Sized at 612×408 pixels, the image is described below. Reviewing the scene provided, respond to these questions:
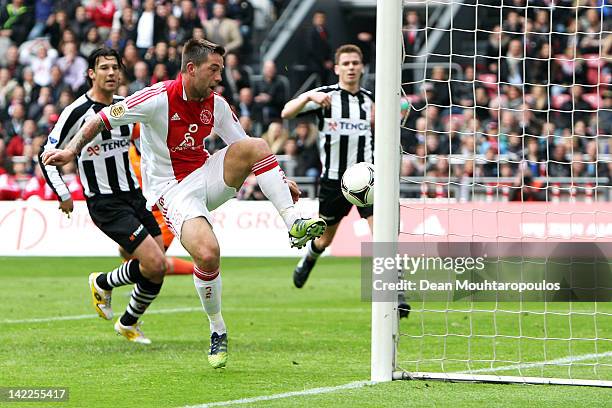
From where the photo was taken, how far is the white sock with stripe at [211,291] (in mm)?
7684

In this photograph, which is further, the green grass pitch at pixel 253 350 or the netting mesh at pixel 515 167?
the netting mesh at pixel 515 167

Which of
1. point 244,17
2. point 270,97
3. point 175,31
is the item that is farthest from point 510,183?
point 175,31

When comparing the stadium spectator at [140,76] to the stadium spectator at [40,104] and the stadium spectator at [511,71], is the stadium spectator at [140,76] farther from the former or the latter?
the stadium spectator at [511,71]

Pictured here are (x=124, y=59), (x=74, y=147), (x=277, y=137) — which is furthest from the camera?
(x=124, y=59)

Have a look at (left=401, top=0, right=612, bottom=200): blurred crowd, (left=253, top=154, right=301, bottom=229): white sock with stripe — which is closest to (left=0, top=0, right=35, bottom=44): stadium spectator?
(left=401, top=0, right=612, bottom=200): blurred crowd

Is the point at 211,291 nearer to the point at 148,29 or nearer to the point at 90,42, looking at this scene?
the point at 148,29

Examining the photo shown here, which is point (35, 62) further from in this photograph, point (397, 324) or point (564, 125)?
point (397, 324)

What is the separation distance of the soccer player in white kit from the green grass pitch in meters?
0.64

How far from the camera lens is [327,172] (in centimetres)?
1196

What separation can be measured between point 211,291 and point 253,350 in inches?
45.1

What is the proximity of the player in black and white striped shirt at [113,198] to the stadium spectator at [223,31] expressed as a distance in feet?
43.8

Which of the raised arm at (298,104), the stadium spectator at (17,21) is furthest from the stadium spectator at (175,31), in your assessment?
the raised arm at (298,104)

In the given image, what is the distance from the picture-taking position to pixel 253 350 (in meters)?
8.70

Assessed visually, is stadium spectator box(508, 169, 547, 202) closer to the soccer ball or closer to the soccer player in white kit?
the soccer ball
